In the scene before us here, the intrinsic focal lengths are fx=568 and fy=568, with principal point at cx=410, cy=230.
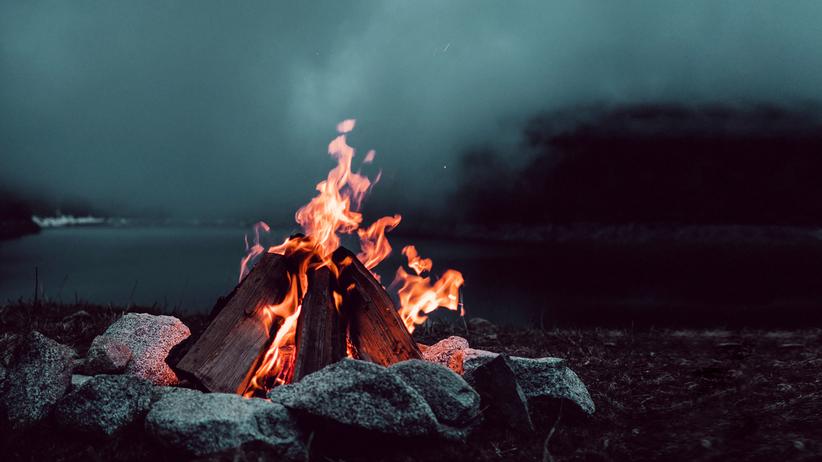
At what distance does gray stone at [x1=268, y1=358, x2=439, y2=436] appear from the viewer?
16.1ft

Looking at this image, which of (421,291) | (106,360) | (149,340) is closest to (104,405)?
(106,360)

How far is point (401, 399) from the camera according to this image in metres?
5.00

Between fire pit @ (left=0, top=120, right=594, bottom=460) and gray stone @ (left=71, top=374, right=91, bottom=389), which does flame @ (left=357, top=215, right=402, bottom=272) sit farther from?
gray stone @ (left=71, top=374, right=91, bottom=389)

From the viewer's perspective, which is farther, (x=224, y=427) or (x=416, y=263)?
(x=416, y=263)

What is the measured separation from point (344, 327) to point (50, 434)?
10.1ft

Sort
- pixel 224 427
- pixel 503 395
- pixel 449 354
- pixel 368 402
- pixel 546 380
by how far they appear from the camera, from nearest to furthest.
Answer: pixel 224 427 → pixel 368 402 → pixel 503 395 → pixel 546 380 → pixel 449 354

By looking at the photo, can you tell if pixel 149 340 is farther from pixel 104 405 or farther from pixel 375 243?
pixel 375 243

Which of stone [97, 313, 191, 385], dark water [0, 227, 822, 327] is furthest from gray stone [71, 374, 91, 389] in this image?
dark water [0, 227, 822, 327]

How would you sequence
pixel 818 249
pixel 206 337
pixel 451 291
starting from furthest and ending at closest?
pixel 818 249 < pixel 451 291 < pixel 206 337

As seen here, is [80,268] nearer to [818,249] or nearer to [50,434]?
[50,434]

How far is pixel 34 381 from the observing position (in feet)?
18.5

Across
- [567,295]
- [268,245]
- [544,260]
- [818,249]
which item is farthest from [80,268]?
[818,249]

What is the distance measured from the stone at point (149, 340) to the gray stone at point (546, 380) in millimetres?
3609

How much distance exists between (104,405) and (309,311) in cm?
221
